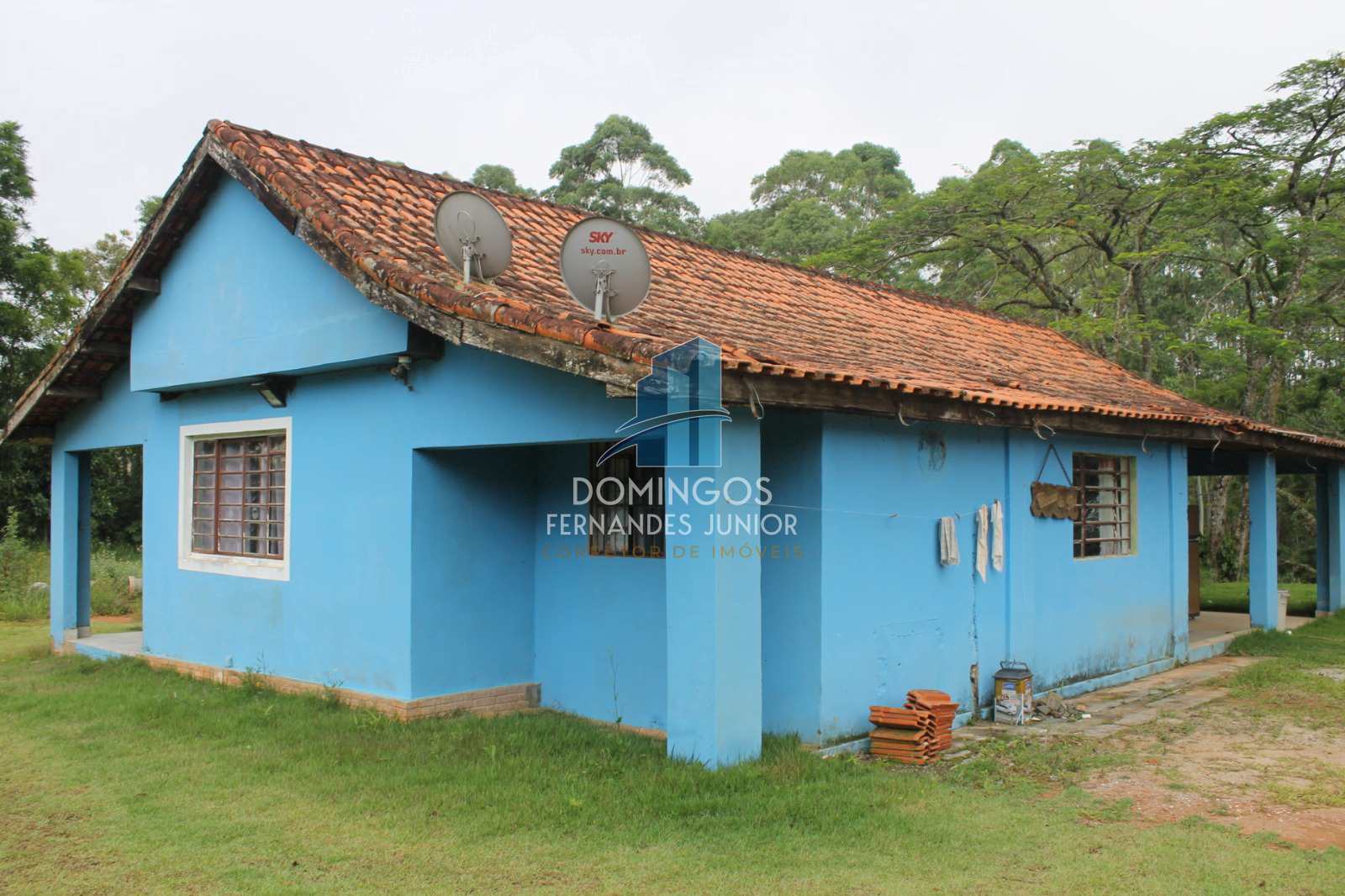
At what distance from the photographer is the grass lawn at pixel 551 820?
15.4ft

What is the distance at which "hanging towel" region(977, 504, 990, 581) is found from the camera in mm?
8086

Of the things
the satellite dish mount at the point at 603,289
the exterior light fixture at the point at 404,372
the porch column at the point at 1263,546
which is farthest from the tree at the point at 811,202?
the satellite dish mount at the point at 603,289

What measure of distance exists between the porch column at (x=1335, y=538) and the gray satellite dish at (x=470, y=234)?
13181 mm

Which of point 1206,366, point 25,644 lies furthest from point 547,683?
point 1206,366

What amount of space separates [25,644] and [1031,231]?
17060mm

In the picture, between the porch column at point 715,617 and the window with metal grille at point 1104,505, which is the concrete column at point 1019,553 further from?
the porch column at point 715,617

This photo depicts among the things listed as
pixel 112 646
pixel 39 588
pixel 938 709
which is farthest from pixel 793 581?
pixel 39 588

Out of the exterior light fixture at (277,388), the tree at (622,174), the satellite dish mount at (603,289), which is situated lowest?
the exterior light fixture at (277,388)

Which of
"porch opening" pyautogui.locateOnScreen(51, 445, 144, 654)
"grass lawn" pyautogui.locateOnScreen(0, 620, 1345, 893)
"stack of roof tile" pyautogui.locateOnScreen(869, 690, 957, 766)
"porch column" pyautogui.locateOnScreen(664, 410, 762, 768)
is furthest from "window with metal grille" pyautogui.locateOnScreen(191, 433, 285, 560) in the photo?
"stack of roof tile" pyautogui.locateOnScreen(869, 690, 957, 766)

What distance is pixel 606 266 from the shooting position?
21.4 ft

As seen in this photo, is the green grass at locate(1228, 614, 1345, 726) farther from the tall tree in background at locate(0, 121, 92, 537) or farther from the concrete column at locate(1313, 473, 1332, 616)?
the tall tree in background at locate(0, 121, 92, 537)

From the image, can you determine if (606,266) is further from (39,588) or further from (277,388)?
(39,588)

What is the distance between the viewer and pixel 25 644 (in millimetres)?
12484

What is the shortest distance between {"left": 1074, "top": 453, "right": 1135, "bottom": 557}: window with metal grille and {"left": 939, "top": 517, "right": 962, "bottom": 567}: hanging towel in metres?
2.50
